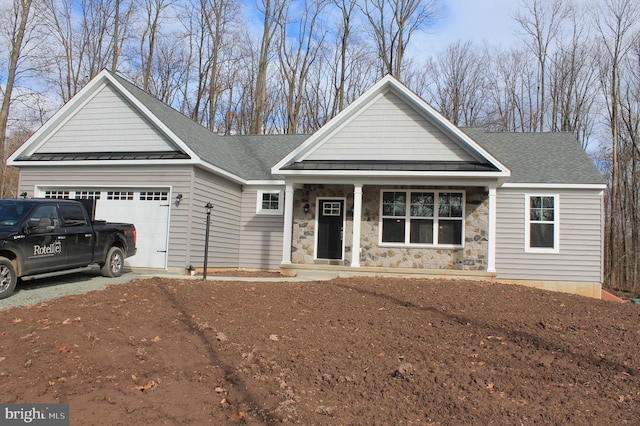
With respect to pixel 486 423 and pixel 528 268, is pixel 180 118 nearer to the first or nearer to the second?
pixel 528 268

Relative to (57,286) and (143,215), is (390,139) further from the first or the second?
(57,286)

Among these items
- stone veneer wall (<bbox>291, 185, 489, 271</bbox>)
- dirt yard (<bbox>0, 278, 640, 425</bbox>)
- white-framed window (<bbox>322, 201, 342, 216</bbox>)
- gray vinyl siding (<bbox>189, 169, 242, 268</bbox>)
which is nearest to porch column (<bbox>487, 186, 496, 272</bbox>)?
stone veneer wall (<bbox>291, 185, 489, 271</bbox>)

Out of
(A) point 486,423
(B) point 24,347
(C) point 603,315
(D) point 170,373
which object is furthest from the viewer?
(C) point 603,315

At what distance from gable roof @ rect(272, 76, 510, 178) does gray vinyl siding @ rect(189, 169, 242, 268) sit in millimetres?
2152

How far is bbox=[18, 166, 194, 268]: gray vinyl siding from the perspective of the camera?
12281 mm

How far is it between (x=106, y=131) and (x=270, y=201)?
5.36 meters

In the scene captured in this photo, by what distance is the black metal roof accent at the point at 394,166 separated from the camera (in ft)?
39.2

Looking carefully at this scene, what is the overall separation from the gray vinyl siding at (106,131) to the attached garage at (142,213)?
1.24m

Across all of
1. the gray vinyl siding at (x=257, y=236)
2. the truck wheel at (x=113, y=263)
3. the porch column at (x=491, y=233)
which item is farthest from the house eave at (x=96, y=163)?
the porch column at (x=491, y=233)

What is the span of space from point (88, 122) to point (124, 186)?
2.44 metres

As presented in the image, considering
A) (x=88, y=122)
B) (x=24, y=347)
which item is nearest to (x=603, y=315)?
(x=24, y=347)

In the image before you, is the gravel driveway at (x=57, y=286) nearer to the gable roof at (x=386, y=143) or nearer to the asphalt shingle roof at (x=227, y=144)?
the asphalt shingle roof at (x=227, y=144)

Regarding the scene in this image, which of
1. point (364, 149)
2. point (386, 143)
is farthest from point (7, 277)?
point (386, 143)

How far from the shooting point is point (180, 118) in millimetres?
15008
